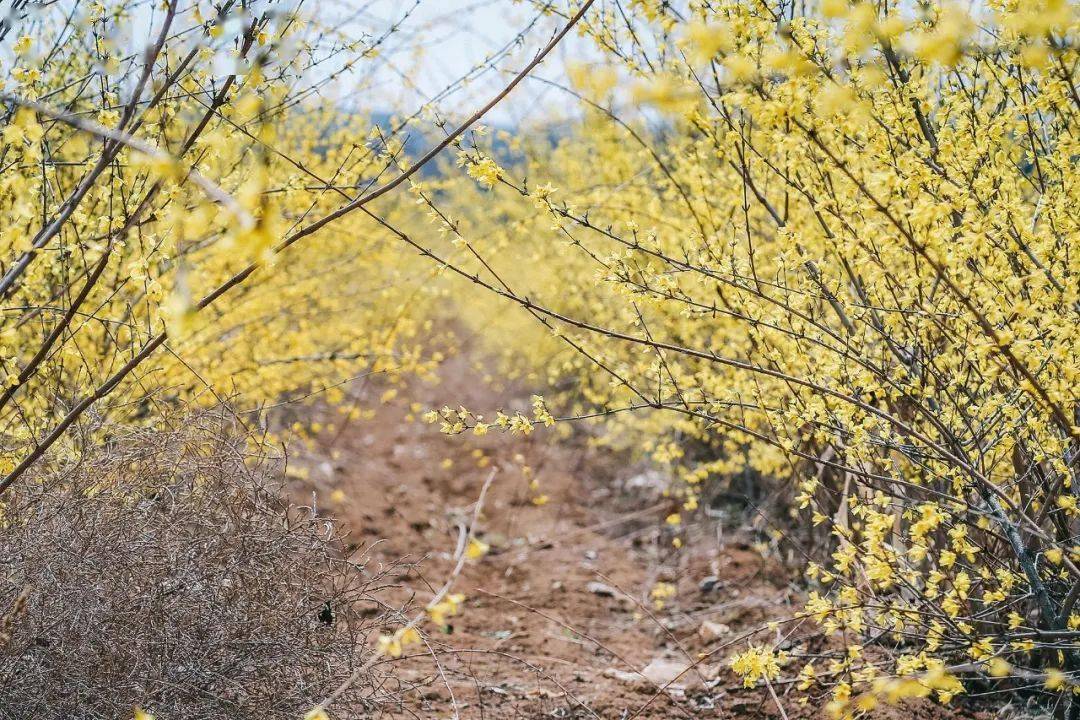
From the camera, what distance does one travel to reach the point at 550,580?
6.05 meters

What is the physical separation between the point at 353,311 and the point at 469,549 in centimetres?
690

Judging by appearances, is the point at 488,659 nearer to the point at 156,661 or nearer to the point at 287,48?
the point at 156,661

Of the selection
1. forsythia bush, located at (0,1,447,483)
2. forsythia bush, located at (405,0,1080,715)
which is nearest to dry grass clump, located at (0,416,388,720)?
forsythia bush, located at (0,1,447,483)

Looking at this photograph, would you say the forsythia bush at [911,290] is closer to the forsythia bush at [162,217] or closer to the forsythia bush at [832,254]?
the forsythia bush at [832,254]

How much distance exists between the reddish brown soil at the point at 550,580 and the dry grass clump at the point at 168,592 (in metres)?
0.37

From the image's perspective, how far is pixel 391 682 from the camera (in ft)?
12.2

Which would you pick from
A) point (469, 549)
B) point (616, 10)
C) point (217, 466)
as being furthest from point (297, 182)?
point (469, 549)

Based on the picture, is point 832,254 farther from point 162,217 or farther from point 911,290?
point 162,217

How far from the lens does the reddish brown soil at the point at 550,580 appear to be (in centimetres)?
374

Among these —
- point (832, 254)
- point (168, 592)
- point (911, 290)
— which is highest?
point (832, 254)

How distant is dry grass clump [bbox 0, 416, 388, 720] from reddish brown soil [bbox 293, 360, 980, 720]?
0.37 meters

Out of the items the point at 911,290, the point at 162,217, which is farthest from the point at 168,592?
the point at 911,290

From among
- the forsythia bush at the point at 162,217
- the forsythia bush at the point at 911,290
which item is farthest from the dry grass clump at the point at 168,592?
the forsythia bush at the point at 911,290

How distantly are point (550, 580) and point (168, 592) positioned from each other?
380cm
